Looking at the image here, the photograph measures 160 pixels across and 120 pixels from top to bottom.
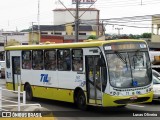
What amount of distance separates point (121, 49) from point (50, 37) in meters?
64.2

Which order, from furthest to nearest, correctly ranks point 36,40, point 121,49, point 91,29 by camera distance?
point 91,29, point 36,40, point 121,49

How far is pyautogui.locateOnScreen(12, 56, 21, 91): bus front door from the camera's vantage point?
23372mm

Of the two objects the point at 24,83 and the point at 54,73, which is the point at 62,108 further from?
the point at 24,83

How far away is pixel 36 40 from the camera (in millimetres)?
78562

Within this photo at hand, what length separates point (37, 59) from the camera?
21250mm

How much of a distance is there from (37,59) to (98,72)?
5.37 meters

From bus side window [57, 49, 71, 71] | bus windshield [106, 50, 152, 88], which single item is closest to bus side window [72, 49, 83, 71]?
bus side window [57, 49, 71, 71]

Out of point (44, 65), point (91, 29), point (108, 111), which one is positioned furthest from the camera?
point (91, 29)

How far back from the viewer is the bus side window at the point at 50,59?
64.9 ft

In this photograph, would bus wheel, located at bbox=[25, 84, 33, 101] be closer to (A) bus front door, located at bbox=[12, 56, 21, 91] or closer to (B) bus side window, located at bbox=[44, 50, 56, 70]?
(A) bus front door, located at bbox=[12, 56, 21, 91]

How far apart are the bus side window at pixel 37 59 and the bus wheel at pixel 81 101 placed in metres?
3.61

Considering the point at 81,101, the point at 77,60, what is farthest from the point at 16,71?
the point at 81,101

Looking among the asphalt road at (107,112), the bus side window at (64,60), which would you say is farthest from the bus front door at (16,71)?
the bus side window at (64,60)

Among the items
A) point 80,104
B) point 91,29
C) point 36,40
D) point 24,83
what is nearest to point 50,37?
point 36,40
